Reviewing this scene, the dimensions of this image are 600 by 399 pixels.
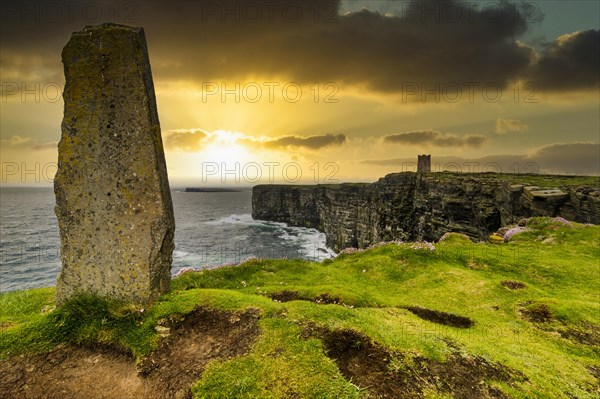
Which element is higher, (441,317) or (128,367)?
→ (128,367)

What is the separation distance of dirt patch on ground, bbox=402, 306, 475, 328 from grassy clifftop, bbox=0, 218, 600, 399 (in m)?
0.06

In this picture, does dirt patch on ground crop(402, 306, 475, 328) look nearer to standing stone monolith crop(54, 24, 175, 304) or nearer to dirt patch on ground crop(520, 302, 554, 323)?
dirt patch on ground crop(520, 302, 554, 323)

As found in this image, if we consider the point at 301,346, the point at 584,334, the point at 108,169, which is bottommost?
the point at 584,334

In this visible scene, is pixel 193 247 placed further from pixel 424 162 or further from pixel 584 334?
pixel 584 334

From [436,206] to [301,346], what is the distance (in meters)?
61.2

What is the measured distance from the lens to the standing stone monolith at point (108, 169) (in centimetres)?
738

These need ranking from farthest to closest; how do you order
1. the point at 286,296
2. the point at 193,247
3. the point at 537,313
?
the point at 193,247 < the point at 286,296 < the point at 537,313

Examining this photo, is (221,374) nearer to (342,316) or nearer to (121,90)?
(342,316)

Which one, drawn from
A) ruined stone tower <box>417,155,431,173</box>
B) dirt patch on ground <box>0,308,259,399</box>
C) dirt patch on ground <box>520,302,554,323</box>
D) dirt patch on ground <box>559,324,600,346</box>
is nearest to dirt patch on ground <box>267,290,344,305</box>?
dirt patch on ground <box>0,308,259,399</box>

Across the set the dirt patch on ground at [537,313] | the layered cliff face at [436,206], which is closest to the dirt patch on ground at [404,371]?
the dirt patch on ground at [537,313]

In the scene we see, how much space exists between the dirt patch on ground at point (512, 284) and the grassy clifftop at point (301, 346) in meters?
1.16

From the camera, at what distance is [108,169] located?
24.3ft

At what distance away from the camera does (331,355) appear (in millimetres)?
5824

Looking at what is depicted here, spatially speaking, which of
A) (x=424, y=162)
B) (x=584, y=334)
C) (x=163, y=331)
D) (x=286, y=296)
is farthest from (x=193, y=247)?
(x=584, y=334)
